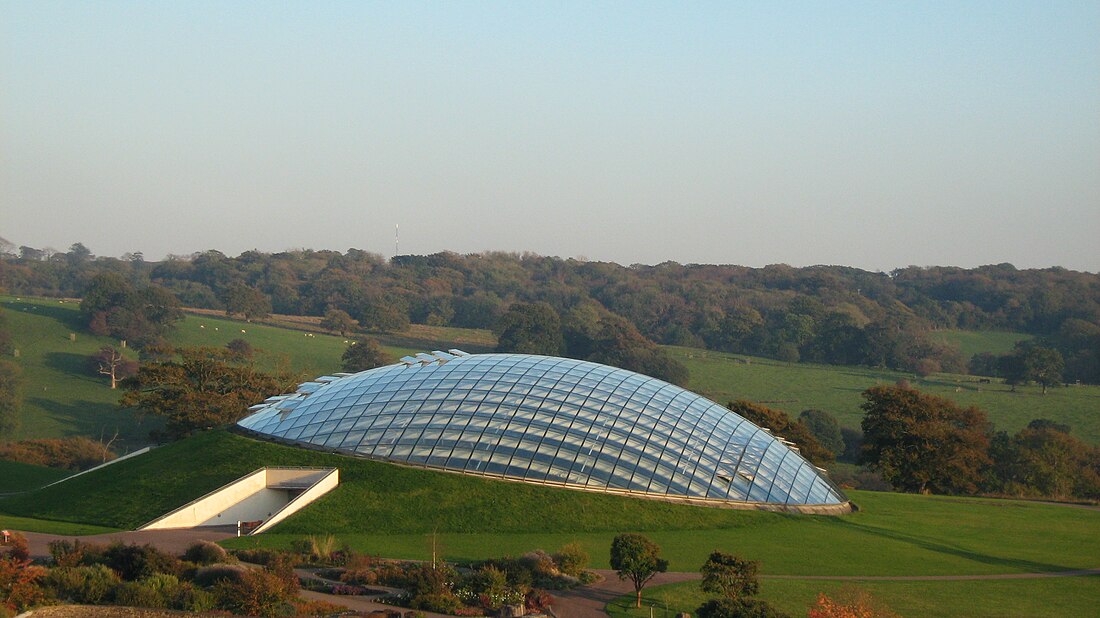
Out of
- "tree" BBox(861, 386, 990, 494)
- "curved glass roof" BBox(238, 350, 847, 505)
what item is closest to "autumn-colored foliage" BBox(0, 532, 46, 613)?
"curved glass roof" BBox(238, 350, 847, 505)

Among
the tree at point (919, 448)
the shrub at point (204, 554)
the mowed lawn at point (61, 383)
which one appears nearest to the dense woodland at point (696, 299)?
the mowed lawn at point (61, 383)

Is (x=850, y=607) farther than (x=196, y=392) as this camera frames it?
No

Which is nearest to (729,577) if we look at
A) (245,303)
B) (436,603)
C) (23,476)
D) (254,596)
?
(436,603)

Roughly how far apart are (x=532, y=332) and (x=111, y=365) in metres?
46.0

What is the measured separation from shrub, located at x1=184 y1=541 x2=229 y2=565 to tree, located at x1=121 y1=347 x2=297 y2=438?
34.7 metres

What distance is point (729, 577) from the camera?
27.0 m

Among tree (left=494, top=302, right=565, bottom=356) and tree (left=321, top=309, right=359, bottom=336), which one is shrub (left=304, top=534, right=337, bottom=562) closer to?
tree (left=494, top=302, right=565, bottom=356)

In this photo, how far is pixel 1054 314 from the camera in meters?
146

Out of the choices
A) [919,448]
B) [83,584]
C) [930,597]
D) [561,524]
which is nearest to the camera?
[83,584]

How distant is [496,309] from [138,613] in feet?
437

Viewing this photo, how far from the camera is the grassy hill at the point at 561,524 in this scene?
112ft

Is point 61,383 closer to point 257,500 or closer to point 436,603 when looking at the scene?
point 257,500

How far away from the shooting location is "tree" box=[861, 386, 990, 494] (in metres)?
59.9

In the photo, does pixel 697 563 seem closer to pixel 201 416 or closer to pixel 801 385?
pixel 201 416
